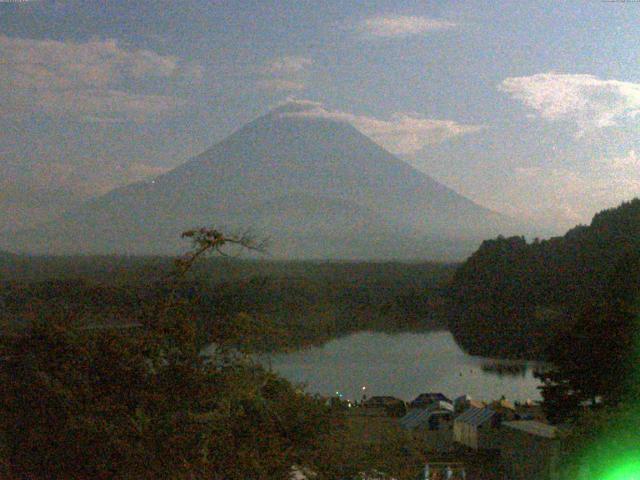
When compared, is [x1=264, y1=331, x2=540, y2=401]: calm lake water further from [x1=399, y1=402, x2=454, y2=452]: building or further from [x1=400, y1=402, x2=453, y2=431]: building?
[x1=399, y1=402, x2=454, y2=452]: building

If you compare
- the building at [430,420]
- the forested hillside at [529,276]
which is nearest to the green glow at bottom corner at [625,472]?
the building at [430,420]

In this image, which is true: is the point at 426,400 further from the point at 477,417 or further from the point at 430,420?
the point at 477,417

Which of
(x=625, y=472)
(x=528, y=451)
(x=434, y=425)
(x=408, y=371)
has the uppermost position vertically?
(x=625, y=472)

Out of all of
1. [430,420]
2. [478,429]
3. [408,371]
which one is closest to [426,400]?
[430,420]

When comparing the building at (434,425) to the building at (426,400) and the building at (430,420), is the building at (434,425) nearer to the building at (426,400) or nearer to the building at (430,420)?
the building at (430,420)

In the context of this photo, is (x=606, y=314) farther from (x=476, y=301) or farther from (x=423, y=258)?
(x=423, y=258)

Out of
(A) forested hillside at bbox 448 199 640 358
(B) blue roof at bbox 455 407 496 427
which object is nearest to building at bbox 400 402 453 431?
(B) blue roof at bbox 455 407 496 427

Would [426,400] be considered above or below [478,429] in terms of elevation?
below
